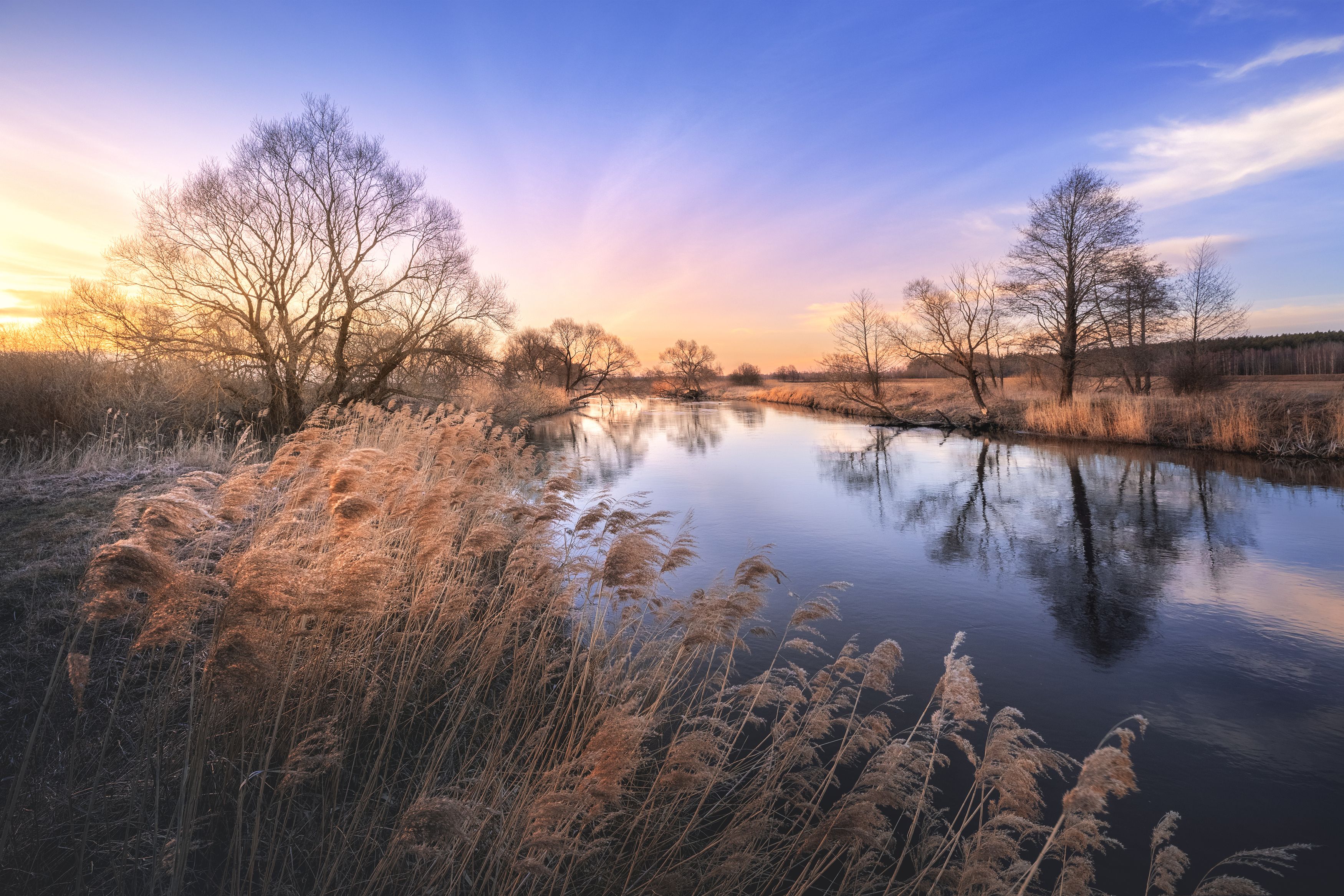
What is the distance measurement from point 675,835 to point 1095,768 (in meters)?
1.96

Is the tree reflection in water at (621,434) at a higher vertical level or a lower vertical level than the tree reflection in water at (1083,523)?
higher

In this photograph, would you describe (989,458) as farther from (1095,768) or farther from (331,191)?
(331,191)

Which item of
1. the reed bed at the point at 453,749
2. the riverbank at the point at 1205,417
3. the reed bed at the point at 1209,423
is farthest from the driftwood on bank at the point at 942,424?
the reed bed at the point at 453,749

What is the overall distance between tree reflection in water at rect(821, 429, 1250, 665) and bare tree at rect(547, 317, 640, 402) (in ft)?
106

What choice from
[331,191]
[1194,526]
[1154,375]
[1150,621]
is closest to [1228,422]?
[1194,526]

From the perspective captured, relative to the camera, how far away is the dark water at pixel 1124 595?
3633mm

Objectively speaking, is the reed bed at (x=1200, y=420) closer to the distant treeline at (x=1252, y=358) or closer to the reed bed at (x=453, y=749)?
the distant treeline at (x=1252, y=358)

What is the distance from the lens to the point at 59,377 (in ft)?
A: 37.0

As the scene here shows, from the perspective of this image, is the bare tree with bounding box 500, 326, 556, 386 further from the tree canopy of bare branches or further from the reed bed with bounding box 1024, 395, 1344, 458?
the reed bed with bounding box 1024, 395, 1344, 458

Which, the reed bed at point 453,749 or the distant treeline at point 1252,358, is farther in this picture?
the distant treeline at point 1252,358

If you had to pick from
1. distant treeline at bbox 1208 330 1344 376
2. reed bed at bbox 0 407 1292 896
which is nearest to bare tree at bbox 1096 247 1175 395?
distant treeline at bbox 1208 330 1344 376

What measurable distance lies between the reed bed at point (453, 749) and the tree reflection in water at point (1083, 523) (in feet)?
9.45

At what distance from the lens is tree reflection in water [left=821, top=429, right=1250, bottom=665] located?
6.55 m

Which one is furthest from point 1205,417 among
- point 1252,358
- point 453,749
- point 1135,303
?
point 1252,358
